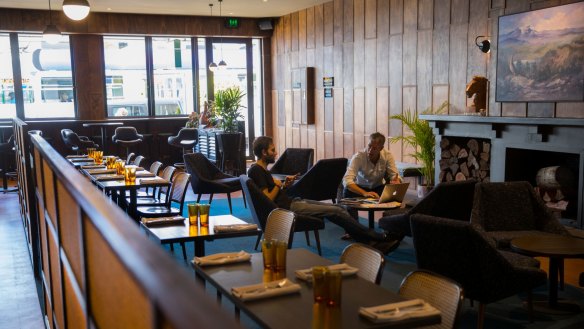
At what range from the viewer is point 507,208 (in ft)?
17.1

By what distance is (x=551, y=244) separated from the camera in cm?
433

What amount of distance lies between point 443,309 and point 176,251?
416 cm

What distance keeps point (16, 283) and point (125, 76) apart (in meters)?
9.25

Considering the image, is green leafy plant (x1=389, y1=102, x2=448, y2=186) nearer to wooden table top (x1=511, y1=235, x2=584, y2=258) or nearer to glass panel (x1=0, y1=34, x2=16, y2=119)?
wooden table top (x1=511, y1=235, x2=584, y2=258)

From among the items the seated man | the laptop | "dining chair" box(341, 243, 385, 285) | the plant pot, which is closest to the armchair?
the seated man

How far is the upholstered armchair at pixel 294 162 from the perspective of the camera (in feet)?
27.9

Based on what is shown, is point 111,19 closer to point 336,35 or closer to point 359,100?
point 336,35

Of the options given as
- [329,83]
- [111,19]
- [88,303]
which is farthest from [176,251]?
[111,19]

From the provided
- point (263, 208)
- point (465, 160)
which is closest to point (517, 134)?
point (465, 160)

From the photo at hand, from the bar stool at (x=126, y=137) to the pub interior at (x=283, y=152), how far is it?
38 millimetres

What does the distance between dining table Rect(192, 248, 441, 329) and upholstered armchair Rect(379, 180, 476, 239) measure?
199 cm

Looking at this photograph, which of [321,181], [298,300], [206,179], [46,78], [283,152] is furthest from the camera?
[46,78]

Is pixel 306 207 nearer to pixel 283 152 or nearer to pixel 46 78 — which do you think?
pixel 283 152

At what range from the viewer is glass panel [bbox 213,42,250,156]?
14492 millimetres
